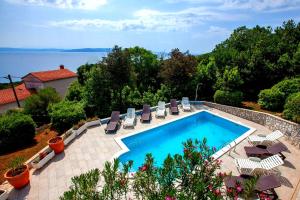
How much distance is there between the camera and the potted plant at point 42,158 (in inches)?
411

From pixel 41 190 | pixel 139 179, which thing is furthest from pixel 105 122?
pixel 139 179

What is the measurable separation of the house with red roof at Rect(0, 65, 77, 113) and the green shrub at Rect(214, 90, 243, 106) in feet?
89.6

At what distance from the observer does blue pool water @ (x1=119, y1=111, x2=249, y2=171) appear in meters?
13.2

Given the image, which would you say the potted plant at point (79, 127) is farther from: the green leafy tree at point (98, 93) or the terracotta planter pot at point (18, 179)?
the terracotta planter pot at point (18, 179)

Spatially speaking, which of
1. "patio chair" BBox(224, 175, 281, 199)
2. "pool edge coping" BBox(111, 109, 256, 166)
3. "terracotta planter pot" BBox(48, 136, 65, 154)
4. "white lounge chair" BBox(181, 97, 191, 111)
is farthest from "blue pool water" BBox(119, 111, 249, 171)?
"patio chair" BBox(224, 175, 281, 199)

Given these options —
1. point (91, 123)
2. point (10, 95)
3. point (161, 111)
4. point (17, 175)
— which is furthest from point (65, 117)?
point (10, 95)

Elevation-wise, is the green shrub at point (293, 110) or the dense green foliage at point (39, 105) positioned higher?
the green shrub at point (293, 110)

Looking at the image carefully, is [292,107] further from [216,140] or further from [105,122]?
[105,122]

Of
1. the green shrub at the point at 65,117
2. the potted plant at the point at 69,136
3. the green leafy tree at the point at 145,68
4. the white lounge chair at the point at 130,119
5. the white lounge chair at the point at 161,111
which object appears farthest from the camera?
the green leafy tree at the point at 145,68

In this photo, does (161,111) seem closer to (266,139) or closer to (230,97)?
(230,97)

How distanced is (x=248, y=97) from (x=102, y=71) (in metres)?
14.9

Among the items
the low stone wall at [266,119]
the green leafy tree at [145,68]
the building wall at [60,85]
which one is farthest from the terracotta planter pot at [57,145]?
the building wall at [60,85]

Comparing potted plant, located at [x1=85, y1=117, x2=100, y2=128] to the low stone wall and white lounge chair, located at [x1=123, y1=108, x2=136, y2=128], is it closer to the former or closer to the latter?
white lounge chair, located at [x1=123, y1=108, x2=136, y2=128]

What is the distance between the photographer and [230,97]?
19156 millimetres
